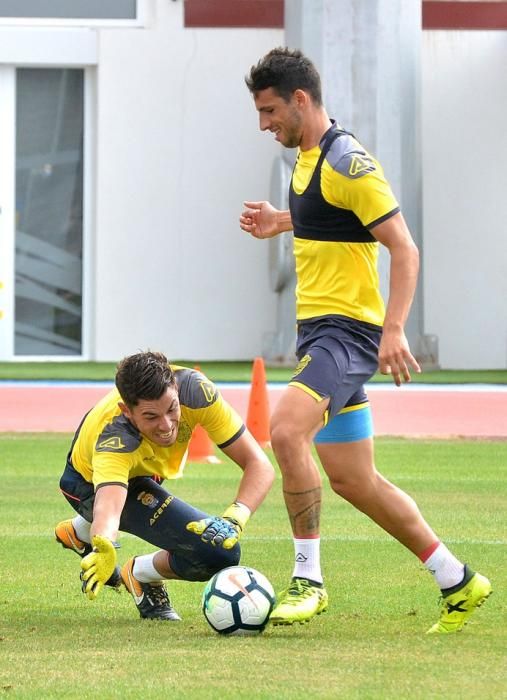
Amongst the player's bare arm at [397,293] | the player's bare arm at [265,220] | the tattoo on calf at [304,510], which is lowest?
the tattoo on calf at [304,510]

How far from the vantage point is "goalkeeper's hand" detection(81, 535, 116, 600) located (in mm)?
5555

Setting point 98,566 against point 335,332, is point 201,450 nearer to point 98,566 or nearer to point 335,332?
point 335,332

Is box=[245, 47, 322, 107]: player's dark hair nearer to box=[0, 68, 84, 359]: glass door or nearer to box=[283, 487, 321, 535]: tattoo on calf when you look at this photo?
box=[283, 487, 321, 535]: tattoo on calf

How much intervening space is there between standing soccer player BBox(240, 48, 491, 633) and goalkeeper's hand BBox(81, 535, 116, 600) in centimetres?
68

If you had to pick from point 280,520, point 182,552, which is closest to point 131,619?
point 182,552

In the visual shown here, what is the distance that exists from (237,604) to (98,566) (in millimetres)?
552

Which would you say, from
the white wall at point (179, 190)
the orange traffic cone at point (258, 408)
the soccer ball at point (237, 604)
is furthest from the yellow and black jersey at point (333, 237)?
the white wall at point (179, 190)

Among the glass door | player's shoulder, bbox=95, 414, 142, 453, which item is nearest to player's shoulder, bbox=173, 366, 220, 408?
player's shoulder, bbox=95, 414, 142, 453

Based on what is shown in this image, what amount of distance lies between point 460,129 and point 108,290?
21.5 ft

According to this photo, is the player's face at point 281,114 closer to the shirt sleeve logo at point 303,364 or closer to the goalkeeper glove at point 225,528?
the shirt sleeve logo at point 303,364

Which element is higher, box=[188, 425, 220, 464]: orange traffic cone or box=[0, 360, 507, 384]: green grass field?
box=[0, 360, 507, 384]: green grass field

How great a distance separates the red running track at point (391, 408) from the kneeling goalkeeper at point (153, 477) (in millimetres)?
8593

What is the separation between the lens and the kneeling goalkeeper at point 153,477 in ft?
18.8

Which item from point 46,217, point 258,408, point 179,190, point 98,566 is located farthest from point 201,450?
point 46,217
